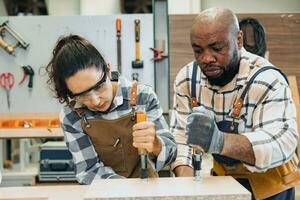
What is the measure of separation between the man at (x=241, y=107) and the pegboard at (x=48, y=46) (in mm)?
1665

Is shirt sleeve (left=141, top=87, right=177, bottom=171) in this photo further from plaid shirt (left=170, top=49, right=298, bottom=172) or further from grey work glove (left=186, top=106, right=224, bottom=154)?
grey work glove (left=186, top=106, right=224, bottom=154)

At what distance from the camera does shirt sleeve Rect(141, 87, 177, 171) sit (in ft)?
3.92

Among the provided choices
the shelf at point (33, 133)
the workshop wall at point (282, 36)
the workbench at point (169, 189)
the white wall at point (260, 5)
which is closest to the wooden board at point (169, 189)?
the workbench at point (169, 189)

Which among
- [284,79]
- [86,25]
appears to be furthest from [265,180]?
[86,25]

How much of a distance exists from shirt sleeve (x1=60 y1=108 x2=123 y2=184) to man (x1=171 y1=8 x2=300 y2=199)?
26cm

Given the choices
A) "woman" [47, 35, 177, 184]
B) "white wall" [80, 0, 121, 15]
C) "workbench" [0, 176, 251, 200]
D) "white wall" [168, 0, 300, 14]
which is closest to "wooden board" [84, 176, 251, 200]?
"workbench" [0, 176, 251, 200]

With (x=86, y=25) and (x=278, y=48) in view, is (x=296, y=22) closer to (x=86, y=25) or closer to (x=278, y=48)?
(x=278, y=48)

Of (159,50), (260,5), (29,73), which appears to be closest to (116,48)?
(159,50)

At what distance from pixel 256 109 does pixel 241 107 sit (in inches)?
1.8

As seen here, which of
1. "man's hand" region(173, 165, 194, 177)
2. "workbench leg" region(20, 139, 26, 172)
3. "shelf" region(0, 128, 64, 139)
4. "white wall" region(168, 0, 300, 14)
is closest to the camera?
"man's hand" region(173, 165, 194, 177)

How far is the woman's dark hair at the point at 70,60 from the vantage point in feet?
3.80

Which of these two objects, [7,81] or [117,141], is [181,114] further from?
[7,81]

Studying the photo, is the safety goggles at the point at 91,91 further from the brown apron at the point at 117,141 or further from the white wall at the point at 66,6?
the white wall at the point at 66,6

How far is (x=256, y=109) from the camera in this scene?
114 cm
